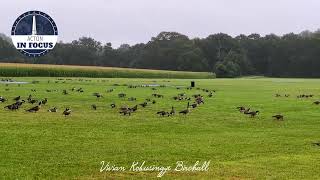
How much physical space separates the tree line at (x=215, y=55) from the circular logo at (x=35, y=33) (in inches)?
4744

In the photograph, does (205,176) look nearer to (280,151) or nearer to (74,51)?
(280,151)

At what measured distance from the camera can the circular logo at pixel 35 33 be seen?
117 ft

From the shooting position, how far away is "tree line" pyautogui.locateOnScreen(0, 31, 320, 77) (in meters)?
165

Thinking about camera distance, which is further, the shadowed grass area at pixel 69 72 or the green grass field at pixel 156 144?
the shadowed grass area at pixel 69 72

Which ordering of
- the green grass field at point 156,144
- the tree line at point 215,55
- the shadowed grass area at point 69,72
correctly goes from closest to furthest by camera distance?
the green grass field at point 156,144 → the shadowed grass area at point 69,72 → the tree line at point 215,55

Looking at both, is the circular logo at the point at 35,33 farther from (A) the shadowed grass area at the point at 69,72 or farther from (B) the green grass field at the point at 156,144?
(A) the shadowed grass area at the point at 69,72

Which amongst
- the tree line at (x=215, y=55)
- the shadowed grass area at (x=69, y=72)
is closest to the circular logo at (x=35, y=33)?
the shadowed grass area at (x=69, y=72)

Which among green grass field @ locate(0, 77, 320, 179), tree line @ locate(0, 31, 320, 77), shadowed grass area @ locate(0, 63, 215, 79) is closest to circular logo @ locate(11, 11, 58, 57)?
green grass field @ locate(0, 77, 320, 179)

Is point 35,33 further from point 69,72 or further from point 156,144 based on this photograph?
point 69,72

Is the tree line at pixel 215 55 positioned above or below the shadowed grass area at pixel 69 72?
above

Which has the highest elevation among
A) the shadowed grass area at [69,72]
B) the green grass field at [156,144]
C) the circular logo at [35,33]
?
the circular logo at [35,33]

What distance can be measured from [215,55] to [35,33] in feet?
458

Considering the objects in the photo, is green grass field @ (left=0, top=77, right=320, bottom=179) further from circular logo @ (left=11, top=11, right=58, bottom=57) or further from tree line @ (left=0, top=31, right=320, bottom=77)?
tree line @ (left=0, top=31, right=320, bottom=77)

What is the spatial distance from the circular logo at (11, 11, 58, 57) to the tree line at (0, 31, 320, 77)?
395 ft
